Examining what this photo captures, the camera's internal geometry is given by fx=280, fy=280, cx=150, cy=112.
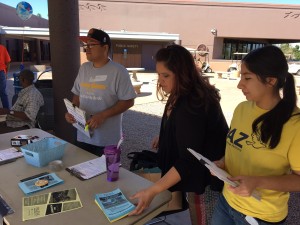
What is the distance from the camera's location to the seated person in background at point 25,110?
3.45 meters

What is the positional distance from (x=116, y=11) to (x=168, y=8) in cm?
429

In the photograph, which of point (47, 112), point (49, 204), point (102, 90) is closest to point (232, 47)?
point (47, 112)

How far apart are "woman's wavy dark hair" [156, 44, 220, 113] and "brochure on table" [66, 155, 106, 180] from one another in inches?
28.5

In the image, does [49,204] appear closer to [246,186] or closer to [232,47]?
[246,186]

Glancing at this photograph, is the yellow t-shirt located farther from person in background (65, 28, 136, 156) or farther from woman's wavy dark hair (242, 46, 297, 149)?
person in background (65, 28, 136, 156)

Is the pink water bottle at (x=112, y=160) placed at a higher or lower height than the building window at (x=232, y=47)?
lower

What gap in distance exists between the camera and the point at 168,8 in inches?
911

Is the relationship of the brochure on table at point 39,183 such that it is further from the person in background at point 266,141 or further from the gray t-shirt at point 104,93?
the person in background at point 266,141

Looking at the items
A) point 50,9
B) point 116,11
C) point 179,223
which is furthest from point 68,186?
point 116,11

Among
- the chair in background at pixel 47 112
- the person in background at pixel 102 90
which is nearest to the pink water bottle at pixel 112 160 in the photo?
the person in background at pixel 102 90

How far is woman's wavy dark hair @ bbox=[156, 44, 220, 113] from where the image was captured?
1.51 m

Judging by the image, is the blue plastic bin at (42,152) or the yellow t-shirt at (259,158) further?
the blue plastic bin at (42,152)

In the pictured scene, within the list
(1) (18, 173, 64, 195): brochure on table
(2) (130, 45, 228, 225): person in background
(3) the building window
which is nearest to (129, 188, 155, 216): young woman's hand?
(2) (130, 45, 228, 225): person in background

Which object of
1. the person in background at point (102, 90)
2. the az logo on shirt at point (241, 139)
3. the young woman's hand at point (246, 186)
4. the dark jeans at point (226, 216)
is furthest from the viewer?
the person in background at point (102, 90)
